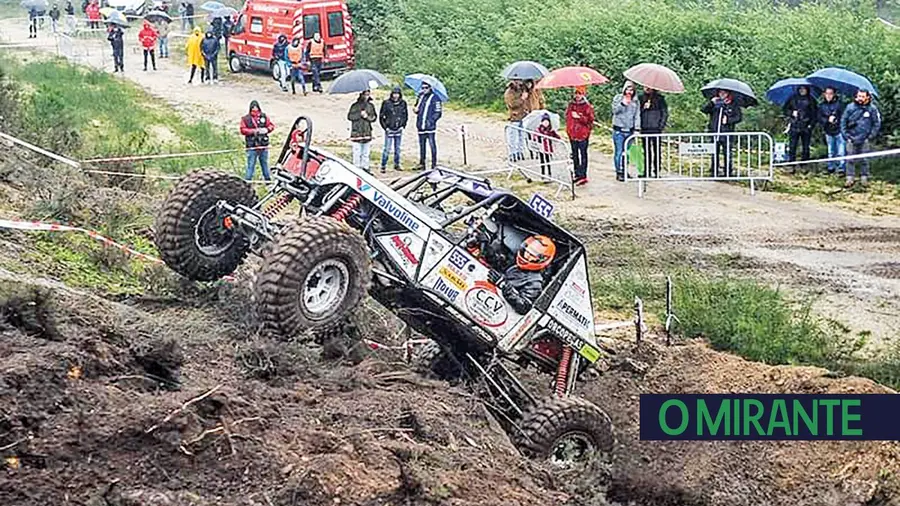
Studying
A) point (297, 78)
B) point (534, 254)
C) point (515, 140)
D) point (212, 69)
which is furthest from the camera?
point (212, 69)

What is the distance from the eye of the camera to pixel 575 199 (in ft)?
65.7

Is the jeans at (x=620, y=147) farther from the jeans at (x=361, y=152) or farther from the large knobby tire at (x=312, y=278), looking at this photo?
the large knobby tire at (x=312, y=278)

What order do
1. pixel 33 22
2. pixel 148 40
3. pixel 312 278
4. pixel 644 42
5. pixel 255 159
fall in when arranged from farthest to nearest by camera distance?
pixel 33 22 < pixel 148 40 < pixel 644 42 < pixel 255 159 < pixel 312 278

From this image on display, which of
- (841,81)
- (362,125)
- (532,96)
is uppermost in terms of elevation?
(841,81)

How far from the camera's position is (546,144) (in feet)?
68.4

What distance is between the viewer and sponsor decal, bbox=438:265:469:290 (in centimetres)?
987

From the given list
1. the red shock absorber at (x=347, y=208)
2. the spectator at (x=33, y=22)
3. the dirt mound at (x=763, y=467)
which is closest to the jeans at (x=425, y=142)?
the dirt mound at (x=763, y=467)

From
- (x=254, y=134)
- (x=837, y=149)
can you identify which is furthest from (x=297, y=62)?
(x=837, y=149)

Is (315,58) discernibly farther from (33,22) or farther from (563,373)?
(563,373)

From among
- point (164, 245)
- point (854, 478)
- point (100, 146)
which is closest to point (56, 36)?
point (100, 146)

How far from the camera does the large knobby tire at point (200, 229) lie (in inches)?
418

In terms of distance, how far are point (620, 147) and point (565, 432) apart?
11.8m

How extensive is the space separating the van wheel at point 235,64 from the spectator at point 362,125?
51.7 feet

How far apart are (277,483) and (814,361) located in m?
7.72
